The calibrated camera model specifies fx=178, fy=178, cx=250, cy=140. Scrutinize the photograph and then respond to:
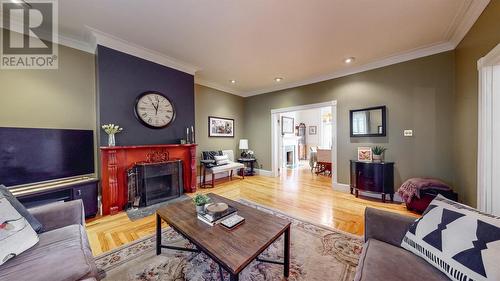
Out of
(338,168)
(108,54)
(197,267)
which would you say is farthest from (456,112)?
(108,54)

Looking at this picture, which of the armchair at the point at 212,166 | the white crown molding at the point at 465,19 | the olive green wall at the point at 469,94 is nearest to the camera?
the olive green wall at the point at 469,94

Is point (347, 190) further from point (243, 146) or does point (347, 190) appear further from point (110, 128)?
point (110, 128)

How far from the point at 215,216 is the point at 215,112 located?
153 inches

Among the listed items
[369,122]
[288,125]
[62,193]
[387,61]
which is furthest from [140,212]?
[288,125]

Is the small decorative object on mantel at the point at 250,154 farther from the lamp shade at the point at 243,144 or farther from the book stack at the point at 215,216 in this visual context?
the book stack at the point at 215,216

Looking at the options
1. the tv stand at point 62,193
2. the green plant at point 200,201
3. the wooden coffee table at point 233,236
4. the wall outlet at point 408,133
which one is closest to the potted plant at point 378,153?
the wall outlet at point 408,133

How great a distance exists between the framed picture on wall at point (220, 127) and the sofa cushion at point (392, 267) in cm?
440

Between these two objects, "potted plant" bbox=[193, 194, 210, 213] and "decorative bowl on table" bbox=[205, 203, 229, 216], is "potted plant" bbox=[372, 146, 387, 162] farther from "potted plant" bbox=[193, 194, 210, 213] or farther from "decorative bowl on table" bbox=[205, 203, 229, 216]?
"potted plant" bbox=[193, 194, 210, 213]

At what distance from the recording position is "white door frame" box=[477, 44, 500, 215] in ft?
6.10

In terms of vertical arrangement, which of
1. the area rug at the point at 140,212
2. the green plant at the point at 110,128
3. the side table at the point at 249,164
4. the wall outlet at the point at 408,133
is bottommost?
the area rug at the point at 140,212

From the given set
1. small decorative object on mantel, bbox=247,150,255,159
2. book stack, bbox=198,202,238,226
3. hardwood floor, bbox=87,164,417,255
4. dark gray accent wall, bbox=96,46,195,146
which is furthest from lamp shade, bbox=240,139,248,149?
book stack, bbox=198,202,238,226

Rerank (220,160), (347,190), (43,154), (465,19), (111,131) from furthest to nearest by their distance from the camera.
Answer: (220,160) < (347,190) < (111,131) < (43,154) < (465,19)

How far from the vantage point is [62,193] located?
241cm

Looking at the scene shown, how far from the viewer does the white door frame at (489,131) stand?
6.10 ft
